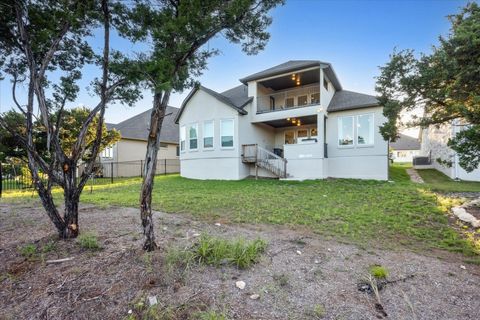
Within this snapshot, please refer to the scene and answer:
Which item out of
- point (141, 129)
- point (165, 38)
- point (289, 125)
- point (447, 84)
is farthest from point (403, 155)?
point (165, 38)

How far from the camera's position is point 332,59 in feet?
48.6

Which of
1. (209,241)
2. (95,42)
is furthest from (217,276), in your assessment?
(95,42)

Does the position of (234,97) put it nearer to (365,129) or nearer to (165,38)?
(365,129)

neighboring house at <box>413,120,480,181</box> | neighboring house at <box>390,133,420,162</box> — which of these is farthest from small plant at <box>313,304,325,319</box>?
neighboring house at <box>390,133,420,162</box>

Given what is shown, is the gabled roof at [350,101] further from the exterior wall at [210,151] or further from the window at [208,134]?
the window at [208,134]

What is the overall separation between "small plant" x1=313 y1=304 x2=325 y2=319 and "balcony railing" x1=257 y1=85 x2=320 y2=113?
13728 mm

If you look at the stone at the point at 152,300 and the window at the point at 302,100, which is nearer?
the stone at the point at 152,300

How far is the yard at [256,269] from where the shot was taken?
247 centimetres

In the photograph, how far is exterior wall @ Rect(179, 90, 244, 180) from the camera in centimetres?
1468

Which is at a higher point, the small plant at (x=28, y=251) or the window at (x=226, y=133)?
the window at (x=226, y=133)

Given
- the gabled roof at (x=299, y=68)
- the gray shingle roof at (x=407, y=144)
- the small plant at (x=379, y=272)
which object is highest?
the gabled roof at (x=299, y=68)

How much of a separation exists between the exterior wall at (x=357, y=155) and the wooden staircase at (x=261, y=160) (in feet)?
10.1

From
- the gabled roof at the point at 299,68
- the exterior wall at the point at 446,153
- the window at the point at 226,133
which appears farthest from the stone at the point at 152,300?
the gabled roof at the point at 299,68

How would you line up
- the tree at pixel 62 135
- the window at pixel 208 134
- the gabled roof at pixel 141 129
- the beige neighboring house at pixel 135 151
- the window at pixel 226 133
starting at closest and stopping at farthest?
the tree at pixel 62 135 → the window at pixel 226 133 → the window at pixel 208 134 → the beige neighboring house at pixel 135 151 → the gabled roof at pixel 141 129
